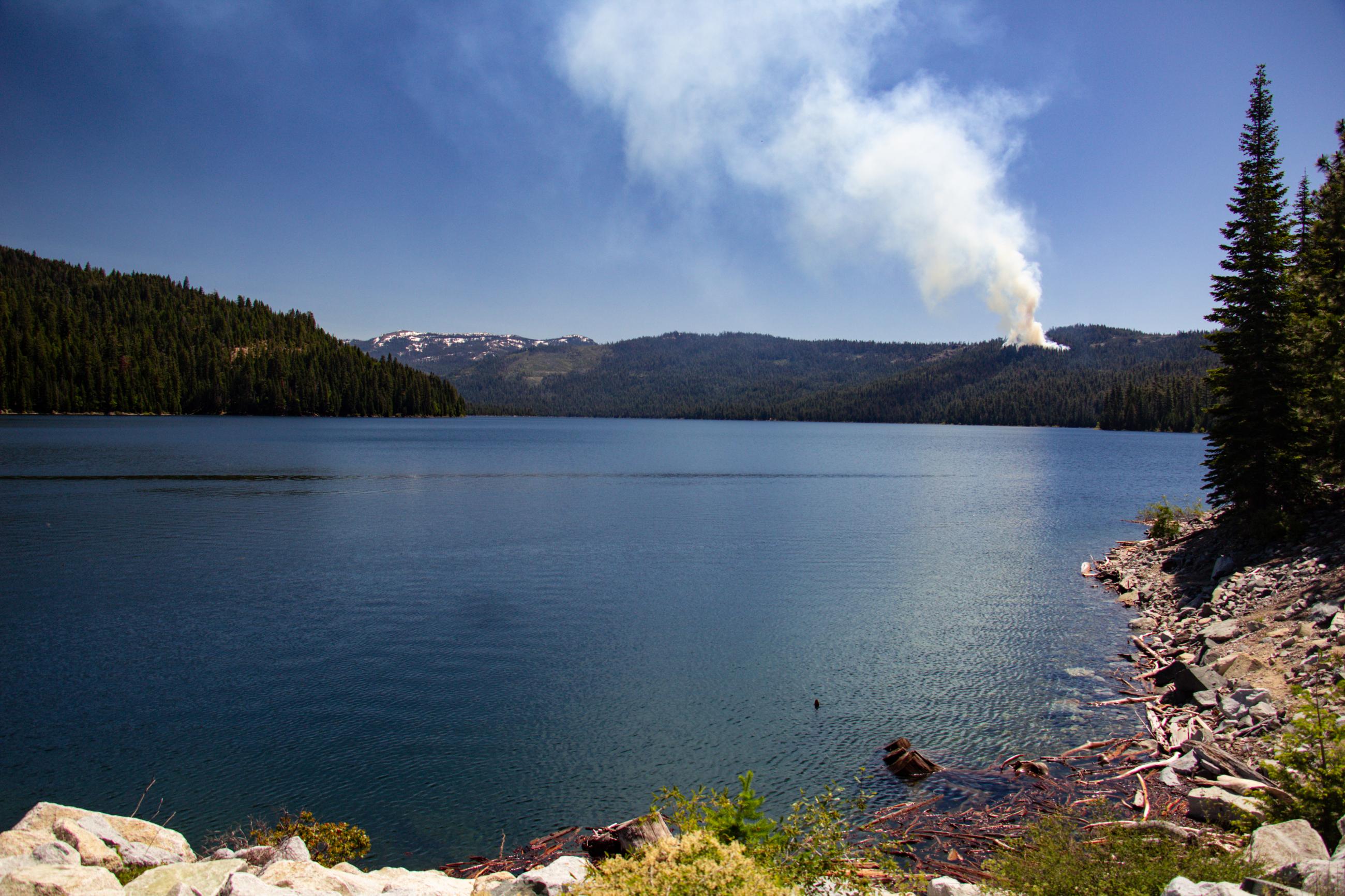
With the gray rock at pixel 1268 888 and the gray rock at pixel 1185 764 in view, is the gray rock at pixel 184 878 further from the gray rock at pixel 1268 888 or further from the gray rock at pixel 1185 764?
the gray rock at pixel 1185 764

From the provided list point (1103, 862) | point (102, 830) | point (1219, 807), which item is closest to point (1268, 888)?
point (1103, 862)

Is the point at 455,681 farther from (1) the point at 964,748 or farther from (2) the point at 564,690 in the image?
(1) the point at 964,748

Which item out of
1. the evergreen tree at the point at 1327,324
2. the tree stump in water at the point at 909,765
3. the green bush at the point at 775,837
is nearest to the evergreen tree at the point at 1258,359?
the evergreen tree at the point at 1327,324

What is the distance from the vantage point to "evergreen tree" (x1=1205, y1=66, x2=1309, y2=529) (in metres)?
22.9

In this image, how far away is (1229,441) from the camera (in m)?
24.3

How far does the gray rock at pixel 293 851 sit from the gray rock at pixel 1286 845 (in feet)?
30.2

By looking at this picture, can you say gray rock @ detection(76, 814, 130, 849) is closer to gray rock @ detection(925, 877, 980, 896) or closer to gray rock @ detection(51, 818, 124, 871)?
gray rock @ detection(51, 818, 124, 871)

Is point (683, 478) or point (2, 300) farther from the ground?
point (2, 300)

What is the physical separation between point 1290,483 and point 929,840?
825 inches

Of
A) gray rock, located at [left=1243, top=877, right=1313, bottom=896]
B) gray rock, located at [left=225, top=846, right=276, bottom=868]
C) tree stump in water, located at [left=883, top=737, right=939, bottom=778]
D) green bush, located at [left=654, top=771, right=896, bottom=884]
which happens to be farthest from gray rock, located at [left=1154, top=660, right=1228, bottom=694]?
gray rock, located at [left=225, top=846, right=276, bottom=868]

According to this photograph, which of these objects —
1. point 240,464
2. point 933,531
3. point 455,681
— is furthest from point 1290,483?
point 240,464

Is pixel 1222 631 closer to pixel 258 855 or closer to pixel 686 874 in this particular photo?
pixel 686 874

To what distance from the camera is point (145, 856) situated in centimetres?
790

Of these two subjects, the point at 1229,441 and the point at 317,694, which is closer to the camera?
the point at 317,694
